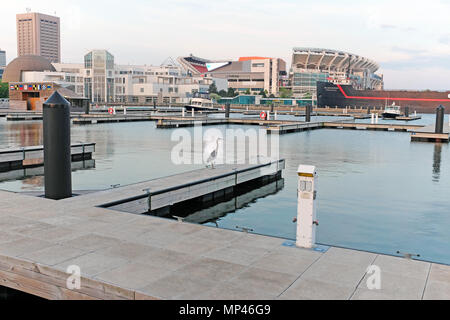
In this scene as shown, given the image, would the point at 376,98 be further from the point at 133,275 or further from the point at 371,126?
the point at 133,275

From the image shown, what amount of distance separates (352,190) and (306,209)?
8638 millimetres

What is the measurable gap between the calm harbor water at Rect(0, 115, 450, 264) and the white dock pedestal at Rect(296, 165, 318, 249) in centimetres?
288

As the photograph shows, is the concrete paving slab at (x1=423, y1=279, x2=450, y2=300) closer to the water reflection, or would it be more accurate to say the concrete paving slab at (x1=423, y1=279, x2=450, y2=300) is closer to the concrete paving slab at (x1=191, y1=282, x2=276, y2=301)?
the concrete paving slab at (x1=191, y1=282, x2=276, y2=301)

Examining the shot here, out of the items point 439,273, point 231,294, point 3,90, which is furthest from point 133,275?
point 3,90

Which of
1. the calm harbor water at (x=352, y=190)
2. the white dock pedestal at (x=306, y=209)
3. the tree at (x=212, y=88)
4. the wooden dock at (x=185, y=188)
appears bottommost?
the calm harbor water at (x=352, y=190)

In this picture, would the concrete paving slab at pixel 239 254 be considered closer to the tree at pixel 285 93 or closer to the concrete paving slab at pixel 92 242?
the concrete paving slab at pixel 92 242

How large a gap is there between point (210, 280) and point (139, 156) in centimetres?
1712

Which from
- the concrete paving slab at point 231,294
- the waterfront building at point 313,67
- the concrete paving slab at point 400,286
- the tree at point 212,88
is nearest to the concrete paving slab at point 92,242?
the concrete paving slab at point 231,294

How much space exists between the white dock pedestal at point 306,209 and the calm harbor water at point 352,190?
288 cm

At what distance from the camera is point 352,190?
15.1 metres

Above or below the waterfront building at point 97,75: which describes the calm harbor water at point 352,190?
below

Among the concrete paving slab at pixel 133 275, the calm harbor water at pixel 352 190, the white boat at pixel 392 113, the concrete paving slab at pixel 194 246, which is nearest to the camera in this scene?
the concrete paving slab at pixel 133 275

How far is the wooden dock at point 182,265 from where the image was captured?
526cm
